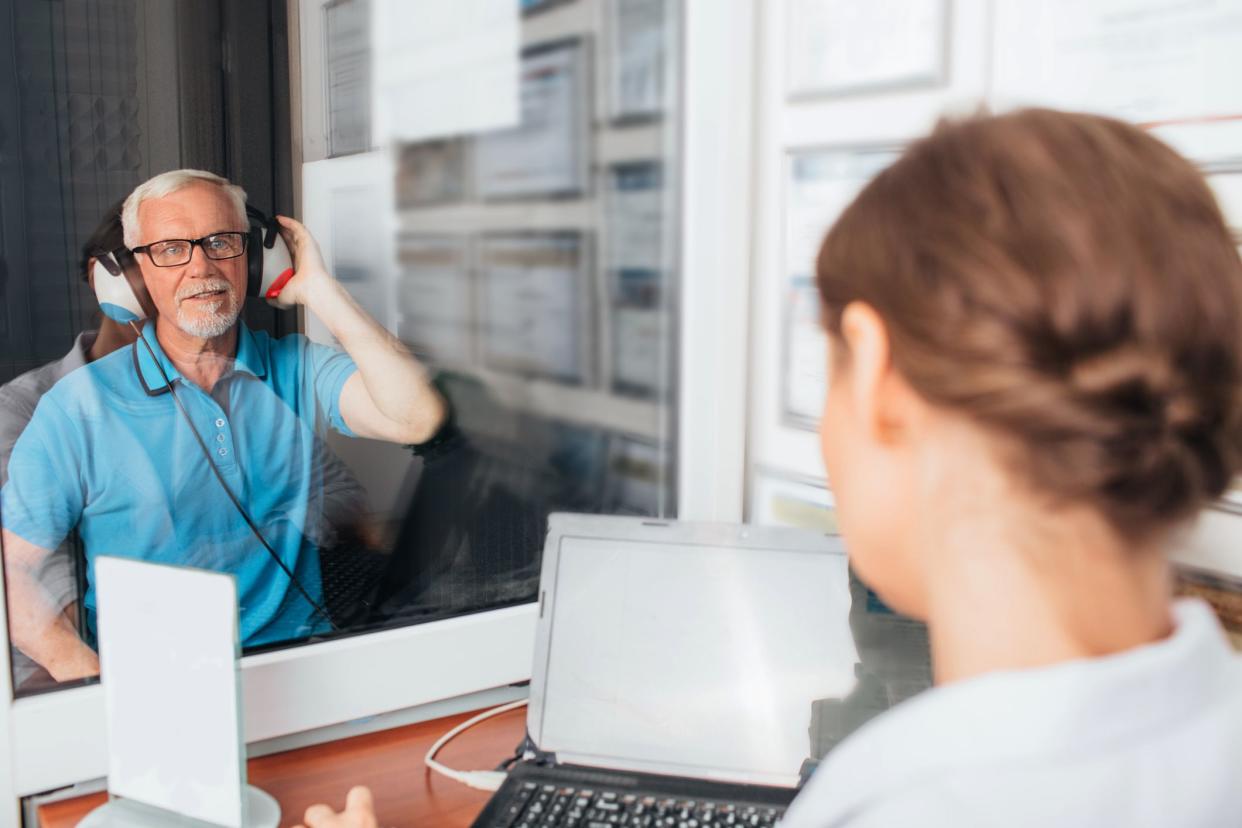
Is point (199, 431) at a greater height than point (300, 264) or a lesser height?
lesser

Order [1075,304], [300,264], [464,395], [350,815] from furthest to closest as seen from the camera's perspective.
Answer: [464,395], [300,264], [350,815], [1075,304]

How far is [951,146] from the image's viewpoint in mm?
440

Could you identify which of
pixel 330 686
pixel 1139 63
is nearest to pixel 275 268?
pixel 330 686

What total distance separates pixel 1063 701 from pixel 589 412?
716mm

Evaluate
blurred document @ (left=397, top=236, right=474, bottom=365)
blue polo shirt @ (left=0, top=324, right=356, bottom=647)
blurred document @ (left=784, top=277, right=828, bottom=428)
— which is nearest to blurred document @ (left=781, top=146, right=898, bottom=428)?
blurred document @ (left=784, top=277, right=828, bottom=428)

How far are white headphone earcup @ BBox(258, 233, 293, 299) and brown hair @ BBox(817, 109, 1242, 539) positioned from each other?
56 cm

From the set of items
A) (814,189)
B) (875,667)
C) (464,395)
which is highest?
(814,189)

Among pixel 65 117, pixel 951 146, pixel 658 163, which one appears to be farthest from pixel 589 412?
pixel 951 146

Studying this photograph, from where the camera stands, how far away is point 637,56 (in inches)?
42.3

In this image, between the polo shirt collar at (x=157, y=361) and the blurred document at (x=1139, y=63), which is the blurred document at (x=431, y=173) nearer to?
the polo shirt collar at (x=157, y=361)

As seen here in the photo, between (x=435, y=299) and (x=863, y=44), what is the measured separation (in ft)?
1.61

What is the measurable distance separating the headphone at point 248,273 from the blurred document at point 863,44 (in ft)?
1.84

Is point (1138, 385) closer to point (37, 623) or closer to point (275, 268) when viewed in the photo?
point (275, 268)

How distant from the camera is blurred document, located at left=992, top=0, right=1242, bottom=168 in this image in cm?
72
